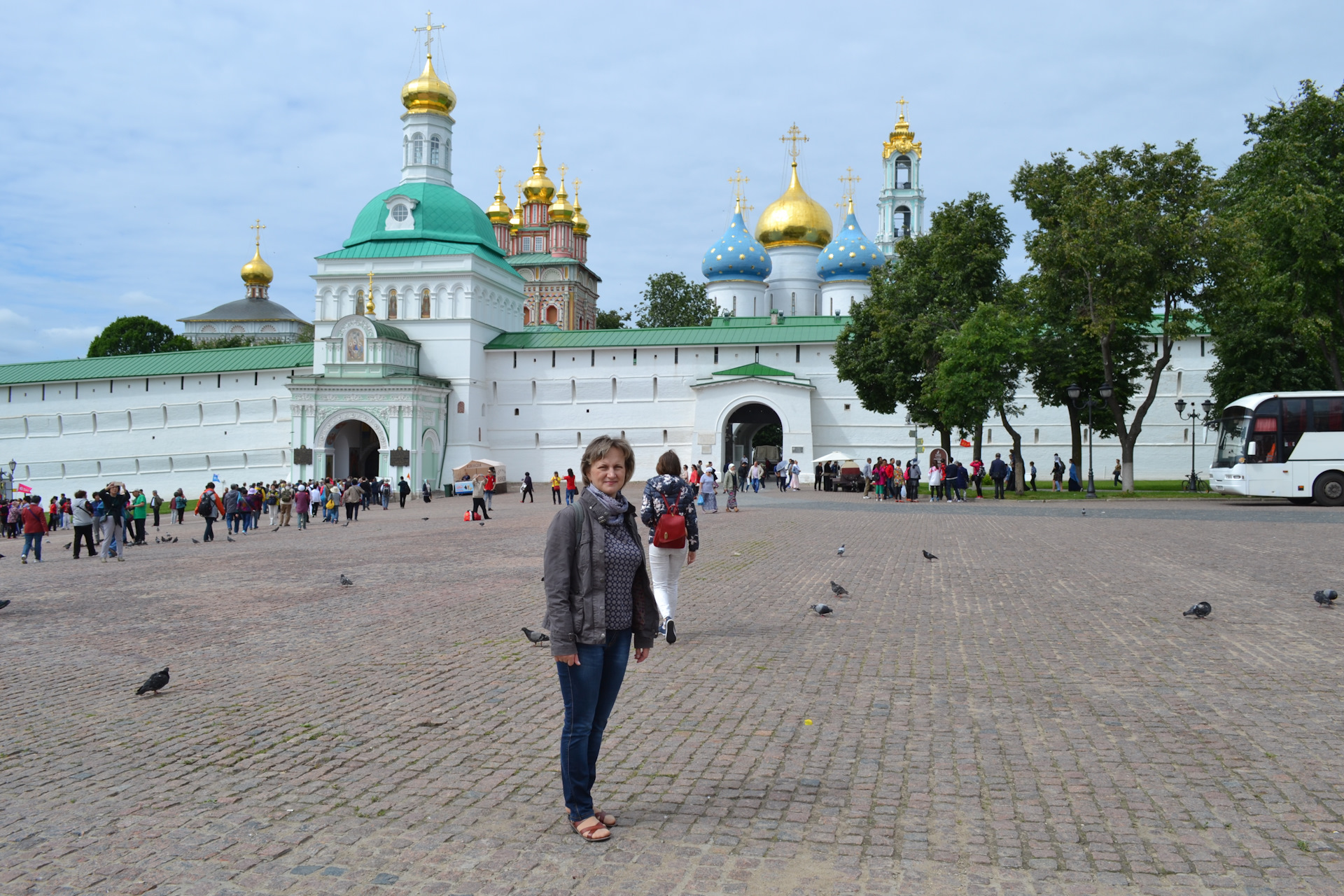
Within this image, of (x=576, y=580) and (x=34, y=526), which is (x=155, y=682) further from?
(x=34, y=526)

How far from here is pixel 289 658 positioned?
8.77m

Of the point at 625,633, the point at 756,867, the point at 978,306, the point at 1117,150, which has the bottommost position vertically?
the point at 756,867

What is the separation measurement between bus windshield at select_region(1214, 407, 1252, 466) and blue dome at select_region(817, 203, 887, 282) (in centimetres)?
4057

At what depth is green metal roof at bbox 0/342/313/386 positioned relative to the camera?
61.0 meters

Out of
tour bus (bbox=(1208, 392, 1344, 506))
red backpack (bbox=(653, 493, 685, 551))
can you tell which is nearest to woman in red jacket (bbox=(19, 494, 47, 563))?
red backpack (bbox=(653, 493, 685, 551))

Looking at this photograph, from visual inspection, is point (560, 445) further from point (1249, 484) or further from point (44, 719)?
point (44, 719)

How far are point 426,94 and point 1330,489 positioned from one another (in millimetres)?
52246

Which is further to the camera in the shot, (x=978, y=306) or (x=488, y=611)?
(x=978, y=306)

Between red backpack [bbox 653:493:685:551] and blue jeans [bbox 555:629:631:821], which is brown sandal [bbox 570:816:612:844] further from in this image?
red backpack [bbox 653:493:685:551]

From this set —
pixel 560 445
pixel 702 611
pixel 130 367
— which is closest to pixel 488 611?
pixel 702 611

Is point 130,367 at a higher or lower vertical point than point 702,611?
higher

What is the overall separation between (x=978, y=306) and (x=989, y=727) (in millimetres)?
32152

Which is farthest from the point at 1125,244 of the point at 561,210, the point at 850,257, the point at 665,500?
the point at 561,210

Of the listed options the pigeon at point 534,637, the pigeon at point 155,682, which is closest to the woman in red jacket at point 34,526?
the pigeon at point 155,682
